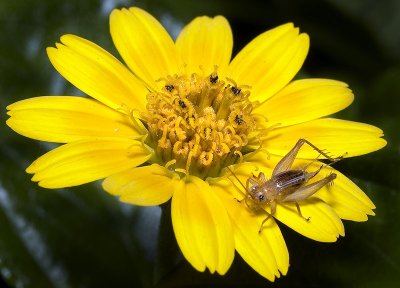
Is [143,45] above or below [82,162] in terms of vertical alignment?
above

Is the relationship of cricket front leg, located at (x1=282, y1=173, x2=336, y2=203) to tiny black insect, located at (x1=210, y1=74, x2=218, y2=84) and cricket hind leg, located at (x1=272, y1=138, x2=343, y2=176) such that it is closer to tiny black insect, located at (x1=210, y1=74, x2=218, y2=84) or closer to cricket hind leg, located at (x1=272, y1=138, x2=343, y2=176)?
cricket hind leg, located at (x1=272, y1=138, x2=343, y2=176)

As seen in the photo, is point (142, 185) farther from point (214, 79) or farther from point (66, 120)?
point (214, 79)

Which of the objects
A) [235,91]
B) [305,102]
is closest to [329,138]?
[305,102]

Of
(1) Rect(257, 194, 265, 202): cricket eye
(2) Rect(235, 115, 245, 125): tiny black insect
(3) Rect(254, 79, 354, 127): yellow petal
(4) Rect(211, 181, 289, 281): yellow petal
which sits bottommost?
(4) Rect(211, 181, 289, 281): yellow petal

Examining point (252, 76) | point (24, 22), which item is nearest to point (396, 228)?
point (252, 76)

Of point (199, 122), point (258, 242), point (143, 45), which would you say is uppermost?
point (143, 45)

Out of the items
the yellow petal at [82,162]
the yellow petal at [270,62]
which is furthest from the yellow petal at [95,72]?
the yellow petal at [270,62]

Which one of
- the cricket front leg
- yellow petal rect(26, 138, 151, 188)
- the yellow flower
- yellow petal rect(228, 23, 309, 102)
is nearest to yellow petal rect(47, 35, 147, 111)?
the yellow flower
